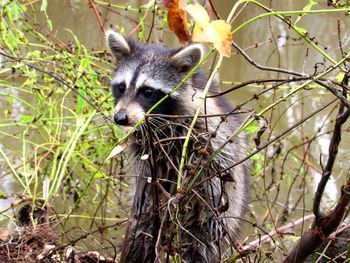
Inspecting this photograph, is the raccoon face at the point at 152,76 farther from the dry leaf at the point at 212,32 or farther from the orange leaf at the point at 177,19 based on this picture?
the dry leaf at the point at 212,32

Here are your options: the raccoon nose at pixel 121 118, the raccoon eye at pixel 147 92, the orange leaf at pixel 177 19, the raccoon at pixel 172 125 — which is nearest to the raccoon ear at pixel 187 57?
the raccoon at pixel 172 125

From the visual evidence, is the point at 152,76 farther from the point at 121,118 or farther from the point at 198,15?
the point at 198,15

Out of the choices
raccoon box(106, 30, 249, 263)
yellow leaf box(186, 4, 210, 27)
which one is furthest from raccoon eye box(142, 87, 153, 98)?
yellow leaf box(186, 4, 210, 27)

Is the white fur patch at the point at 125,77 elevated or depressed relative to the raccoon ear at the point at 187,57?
depressed

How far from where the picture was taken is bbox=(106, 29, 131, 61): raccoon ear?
431cm

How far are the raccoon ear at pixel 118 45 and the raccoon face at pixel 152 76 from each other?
18 mm

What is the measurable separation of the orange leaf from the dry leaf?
0.20 metres

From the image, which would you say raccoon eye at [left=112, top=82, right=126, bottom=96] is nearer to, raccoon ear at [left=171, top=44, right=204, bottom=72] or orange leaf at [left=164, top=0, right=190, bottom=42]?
raccoon ear at [left=171, top=44, right=204, bottom=72]

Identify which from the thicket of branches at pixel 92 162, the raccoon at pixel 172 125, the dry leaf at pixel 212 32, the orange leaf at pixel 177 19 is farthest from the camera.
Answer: the raccoon at pixel 172 125

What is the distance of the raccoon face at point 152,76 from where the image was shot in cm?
404

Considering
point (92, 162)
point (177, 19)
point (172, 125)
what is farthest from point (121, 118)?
point (92, 162)

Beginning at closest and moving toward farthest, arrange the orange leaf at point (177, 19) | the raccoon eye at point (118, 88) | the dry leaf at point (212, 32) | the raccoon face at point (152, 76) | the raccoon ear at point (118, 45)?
the dry leaf at point (212, 32) → the orange leaf at point (177, 19) → the raccoon face at point (152, 76) → the raccoon eye at point (118, 88) → the raccoon ear at point (118, 45)

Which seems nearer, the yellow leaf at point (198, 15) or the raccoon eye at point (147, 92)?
the yellow leaf at point (198, 15)

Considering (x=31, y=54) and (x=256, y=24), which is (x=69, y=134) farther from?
(x=256, y=24)
